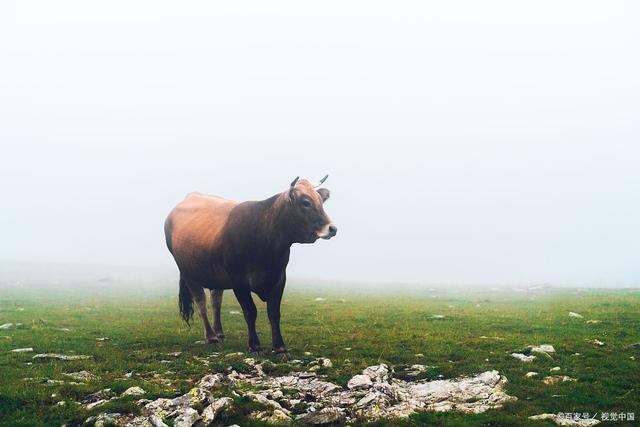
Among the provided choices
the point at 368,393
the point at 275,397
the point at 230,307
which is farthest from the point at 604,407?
the point at 230,307

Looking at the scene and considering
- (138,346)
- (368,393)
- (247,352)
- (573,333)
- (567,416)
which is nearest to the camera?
(567,416)

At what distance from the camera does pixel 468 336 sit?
1669 cm

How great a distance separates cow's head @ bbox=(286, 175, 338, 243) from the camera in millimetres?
13352

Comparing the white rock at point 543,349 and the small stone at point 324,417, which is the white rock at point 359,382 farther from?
the white rock at point 543,349

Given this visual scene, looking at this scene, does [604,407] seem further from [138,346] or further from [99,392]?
[138,346]

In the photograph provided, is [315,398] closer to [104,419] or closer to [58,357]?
[104,419]

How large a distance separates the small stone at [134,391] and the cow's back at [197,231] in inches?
212

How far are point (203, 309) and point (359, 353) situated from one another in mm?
5617

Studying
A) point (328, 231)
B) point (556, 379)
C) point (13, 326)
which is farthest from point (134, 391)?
point (13, 326)

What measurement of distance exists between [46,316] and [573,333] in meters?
23.9

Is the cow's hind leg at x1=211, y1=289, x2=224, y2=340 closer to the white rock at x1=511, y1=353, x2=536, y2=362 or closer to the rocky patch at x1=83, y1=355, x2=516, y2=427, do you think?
the rocky patch at x1=83, y1=355, x2=516, y2=427

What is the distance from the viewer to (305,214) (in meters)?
13.4

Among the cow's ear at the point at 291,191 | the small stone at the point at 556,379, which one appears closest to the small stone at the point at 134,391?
the cow's ear at the point at 291,191

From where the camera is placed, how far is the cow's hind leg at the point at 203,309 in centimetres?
1602
